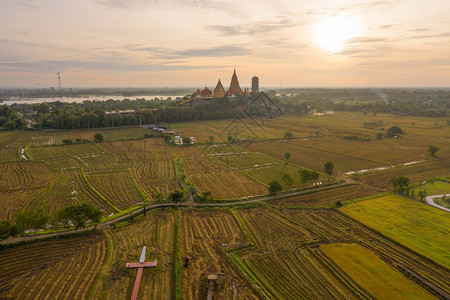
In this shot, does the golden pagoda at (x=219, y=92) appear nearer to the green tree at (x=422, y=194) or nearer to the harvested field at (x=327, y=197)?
the harvested field at (x=327, y=197)

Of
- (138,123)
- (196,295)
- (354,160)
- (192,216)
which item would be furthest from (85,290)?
(138,123)

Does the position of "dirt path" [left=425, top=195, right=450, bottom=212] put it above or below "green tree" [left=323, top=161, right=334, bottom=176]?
below

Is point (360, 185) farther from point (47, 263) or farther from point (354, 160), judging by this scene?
point (47, 263)

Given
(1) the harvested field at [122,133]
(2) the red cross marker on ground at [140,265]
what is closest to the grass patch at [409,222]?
(2) the red cross marker on ground at [140,265]

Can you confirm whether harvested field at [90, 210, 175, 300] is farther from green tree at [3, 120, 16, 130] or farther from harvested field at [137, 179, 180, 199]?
green tree at [3, 120, 16, 130]

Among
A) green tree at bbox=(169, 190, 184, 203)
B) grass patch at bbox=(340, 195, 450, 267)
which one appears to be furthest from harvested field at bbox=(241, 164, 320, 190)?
green tree at bbox=(169, 190, 184, 203)
